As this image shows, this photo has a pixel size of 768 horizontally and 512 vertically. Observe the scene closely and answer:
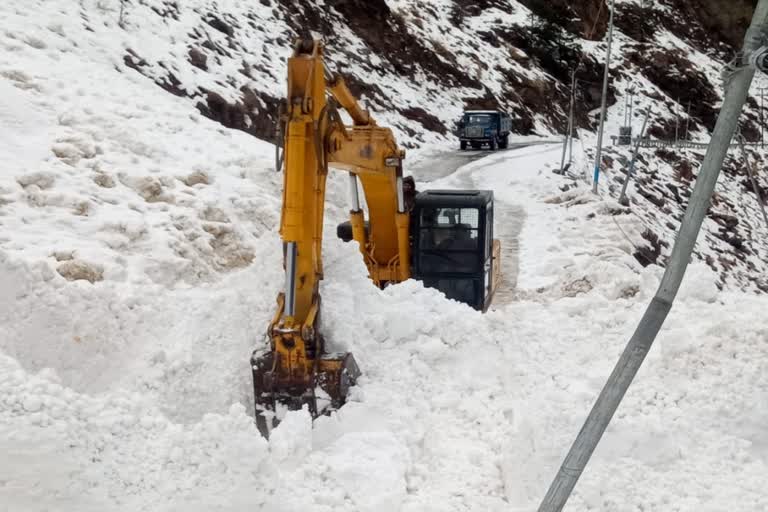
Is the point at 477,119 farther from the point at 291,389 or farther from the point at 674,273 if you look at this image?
the point at 674,273

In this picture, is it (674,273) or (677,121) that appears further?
(677,121)

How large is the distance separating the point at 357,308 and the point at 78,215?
13.2ft

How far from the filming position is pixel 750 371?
6863 millimetres

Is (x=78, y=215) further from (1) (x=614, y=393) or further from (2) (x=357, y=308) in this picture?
(1) (x=614, y=393)

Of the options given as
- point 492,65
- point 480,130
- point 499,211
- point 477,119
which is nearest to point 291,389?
point 499,211

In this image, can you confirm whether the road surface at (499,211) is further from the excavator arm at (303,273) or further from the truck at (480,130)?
the excavator arm at (303,273)

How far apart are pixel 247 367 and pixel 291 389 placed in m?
0.84

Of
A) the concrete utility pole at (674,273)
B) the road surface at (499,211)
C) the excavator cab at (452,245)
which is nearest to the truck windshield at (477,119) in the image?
the road surface at (499,211)

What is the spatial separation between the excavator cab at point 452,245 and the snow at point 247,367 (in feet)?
2.93

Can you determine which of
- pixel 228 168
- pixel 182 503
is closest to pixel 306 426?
pixel 182 503

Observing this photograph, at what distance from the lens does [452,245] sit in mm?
10688

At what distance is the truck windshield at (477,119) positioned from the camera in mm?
37844

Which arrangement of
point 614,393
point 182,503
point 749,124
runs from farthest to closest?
point 749,124 < point 182,503 < point 614,393

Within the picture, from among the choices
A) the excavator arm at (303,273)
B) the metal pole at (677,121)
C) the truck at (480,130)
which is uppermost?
the excavator arm at (303,273)
